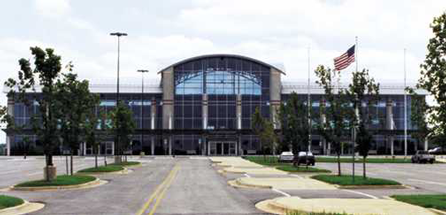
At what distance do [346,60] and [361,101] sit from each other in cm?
1386

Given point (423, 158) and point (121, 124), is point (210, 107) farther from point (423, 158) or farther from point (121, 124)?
point (121, 124)

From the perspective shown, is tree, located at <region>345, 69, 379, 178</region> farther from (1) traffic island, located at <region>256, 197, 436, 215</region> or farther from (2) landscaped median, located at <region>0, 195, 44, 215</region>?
(2) landscaped median, located at <region>0, 195, 44, 215</region>

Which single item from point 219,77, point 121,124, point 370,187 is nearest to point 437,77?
point 370,187

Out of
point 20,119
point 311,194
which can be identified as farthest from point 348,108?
point 20,119

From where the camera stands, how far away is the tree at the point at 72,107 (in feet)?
92.6

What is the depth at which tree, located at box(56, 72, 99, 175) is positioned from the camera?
92.6 feet

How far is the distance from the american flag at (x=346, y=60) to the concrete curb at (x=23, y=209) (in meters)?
27.9

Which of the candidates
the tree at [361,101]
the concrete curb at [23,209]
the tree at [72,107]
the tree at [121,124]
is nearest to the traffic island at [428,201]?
the tree at [361,101]

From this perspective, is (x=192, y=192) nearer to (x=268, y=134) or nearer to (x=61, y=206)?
(x=61, y=206)

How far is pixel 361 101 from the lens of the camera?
2902 cm

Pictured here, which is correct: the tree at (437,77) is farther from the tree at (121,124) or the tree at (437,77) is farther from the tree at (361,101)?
the tree at (121,124)

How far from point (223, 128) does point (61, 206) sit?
76453 millimetres

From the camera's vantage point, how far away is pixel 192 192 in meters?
23.5

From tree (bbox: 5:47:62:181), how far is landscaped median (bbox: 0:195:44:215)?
8123 mm
